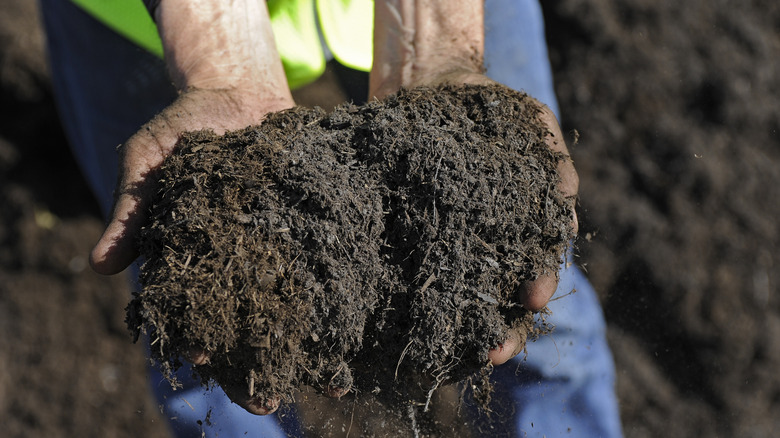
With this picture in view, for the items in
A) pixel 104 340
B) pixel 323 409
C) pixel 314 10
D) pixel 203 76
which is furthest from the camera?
pixel 104 340

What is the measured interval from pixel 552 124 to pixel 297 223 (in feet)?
2.02

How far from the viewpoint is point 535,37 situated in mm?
1838

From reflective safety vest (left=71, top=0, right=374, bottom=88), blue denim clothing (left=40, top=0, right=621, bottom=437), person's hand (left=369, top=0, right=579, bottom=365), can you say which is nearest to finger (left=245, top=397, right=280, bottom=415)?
blue denim clothing (left=40, top=0, right=621, bottom=437)

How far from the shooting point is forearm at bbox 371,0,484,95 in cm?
153

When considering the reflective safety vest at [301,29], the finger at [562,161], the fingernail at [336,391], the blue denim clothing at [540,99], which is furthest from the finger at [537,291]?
the reflective safety vest at [301,29]

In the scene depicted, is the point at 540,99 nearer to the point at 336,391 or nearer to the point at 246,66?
the point at 246,66

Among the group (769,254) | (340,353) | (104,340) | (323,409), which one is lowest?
(104,340)

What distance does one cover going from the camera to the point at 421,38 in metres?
1.56

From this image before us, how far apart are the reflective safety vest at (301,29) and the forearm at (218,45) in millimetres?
172

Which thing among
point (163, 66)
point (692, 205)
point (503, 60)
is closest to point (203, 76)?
point (163, 66)

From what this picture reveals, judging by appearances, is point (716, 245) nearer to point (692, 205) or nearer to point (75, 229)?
A: point (692, 205)

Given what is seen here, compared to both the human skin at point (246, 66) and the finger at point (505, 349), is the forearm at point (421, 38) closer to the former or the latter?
the human skin at point (246, 66)

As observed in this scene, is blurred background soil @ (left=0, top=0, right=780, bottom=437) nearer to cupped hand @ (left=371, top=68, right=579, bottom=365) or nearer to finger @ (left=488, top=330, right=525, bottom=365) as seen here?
cupped hand @ (left=371, top=68, right=579, bottom=365)

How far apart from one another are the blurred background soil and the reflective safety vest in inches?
47.4
